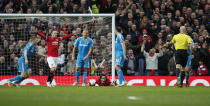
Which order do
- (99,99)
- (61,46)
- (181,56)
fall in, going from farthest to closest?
(61,46)
(181,56)
(99,99)

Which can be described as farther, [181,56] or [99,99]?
[181,56]

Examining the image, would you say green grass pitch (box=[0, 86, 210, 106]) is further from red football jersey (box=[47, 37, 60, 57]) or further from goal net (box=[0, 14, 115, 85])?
goal net (box=[0, 14, 115, 85])

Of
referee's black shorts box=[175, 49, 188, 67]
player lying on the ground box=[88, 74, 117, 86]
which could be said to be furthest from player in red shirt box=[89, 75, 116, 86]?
referee's black shorts box=[175, 49, 188, 67]

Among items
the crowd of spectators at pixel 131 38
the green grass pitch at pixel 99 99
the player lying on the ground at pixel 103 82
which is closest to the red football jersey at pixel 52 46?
the player lying on the ground at pixel 103 82

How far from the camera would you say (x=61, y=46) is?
16750 mm

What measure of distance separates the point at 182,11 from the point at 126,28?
10.3ft

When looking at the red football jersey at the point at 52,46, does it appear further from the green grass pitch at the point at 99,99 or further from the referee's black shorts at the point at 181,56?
the green grass pitch at the point at 99,99

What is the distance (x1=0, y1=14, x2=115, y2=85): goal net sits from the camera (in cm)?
1602

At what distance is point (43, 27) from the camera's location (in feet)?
55.5

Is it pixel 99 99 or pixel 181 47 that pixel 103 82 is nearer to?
pixel 181 47

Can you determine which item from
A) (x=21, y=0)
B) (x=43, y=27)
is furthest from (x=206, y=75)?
(x=21, y=0)

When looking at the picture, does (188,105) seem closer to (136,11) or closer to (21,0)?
(136,11)

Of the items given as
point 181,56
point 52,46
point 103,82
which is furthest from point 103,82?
point 181,56

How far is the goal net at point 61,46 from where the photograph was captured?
16.0 m
